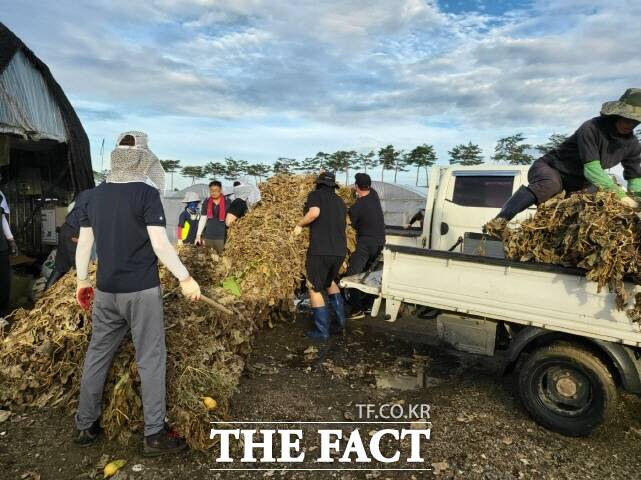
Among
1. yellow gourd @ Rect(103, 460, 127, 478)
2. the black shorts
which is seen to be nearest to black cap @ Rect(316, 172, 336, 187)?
the black shorts

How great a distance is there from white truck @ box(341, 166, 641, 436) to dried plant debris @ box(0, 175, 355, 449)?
57.8 inches

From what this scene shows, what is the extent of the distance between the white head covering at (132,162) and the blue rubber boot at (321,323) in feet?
9.91

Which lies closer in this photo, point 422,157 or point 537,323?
point 537,323

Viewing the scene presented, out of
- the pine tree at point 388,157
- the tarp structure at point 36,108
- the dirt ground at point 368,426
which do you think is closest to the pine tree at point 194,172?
the pine tree at point 388,157

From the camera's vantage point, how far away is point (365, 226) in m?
6.17

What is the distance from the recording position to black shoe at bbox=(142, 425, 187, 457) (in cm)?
289

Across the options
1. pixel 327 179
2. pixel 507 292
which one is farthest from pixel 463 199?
pixel 507 292

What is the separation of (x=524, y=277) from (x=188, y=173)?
37.5 meters

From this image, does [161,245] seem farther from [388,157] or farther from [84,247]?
[388,157]

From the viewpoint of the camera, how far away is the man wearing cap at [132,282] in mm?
2805

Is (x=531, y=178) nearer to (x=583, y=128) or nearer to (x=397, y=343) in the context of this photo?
(x=583, y=128)

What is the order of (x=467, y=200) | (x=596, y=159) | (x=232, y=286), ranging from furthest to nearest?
(x=467, y=200), (x=232, y=286), (x=596, y=159)

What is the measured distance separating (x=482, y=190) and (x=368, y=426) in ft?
13.2

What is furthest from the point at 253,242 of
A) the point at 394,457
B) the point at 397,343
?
the point at 394,457
